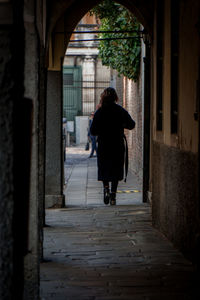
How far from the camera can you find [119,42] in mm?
15086

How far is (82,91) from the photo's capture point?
33812 mm

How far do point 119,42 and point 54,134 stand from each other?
5295 mm

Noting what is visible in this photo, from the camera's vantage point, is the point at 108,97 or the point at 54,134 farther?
the point at 54,134

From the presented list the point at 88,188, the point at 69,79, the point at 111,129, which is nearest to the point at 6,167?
the point at 111,129

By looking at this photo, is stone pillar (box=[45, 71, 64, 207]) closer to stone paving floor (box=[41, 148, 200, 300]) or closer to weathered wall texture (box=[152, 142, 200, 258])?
stone paving floor (box=[41, 148, 200, 300])

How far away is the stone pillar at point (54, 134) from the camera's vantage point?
10.5 meters

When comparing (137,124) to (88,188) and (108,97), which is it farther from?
(108,97)

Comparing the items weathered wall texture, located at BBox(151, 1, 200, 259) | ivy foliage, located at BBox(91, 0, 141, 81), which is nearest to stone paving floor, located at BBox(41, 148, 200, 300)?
weathered wall texture, located at BBox(151, 1, 200, 259)

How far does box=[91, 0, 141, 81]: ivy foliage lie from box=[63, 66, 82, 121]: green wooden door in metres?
16.5

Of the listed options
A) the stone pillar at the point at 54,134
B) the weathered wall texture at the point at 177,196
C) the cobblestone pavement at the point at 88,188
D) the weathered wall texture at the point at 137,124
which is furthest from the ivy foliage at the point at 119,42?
the weathered wall texture at the point at 177,196

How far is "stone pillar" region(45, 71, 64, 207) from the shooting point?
1051cm

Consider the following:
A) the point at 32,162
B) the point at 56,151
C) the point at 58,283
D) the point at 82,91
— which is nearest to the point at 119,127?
the point at 56,151

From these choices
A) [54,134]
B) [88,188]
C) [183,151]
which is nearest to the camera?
[183,151]

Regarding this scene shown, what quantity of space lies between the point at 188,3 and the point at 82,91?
1113 inches
